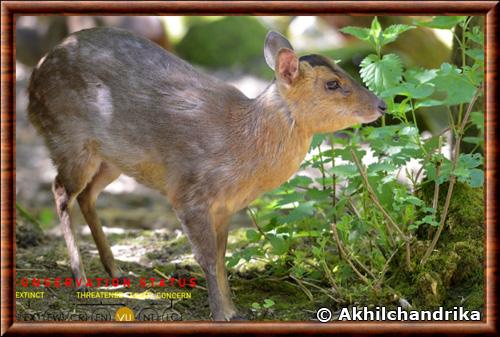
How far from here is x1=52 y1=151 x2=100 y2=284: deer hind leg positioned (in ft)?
19.5

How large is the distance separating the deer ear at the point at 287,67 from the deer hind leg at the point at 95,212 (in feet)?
5.53

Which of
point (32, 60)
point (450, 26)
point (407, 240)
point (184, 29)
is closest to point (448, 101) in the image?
point (450, 26)

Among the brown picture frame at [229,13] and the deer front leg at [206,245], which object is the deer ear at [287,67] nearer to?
the brown picture frame at [229,13]

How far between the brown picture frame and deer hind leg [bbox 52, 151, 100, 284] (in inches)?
36.0

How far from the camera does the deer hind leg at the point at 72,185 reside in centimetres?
595

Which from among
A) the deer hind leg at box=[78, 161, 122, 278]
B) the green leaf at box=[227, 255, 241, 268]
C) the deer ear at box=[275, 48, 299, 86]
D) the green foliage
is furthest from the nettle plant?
the green foliage

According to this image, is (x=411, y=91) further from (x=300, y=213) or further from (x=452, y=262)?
(x=452, y=262)

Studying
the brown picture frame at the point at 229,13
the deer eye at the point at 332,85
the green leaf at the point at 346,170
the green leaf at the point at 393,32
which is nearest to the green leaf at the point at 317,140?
the green leaf at the point at 346,170

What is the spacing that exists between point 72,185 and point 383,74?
249 centimetres

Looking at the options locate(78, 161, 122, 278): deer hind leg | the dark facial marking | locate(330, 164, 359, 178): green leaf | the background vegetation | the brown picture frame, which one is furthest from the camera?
locate(78, 161, 122, 278): deer hind leg

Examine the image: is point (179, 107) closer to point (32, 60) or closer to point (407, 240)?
point (407, 240)

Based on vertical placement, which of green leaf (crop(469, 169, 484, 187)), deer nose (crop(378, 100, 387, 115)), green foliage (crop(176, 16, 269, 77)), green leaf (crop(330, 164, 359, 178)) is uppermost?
green foliage (crop(176, 16, 269, 77))

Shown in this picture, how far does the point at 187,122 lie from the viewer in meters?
5.55

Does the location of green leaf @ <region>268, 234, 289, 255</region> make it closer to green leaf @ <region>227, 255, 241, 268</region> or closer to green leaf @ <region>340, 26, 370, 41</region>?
green leaf @ <region>227, 255, 241, 268</region>
